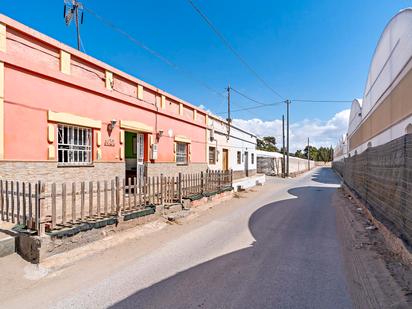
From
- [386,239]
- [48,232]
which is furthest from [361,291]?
[48,232]

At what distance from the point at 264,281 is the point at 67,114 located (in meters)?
5.76

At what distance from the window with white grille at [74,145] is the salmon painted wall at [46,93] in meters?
0.26

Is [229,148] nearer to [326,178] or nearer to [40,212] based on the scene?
[40,212]

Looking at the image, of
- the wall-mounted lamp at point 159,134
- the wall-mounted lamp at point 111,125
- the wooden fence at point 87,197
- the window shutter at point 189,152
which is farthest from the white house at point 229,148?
the wall-mounted lamp at point 111,125

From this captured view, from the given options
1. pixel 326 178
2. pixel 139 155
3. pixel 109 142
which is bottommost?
pixel 326 178

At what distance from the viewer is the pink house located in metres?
5.22

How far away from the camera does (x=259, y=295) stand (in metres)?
3.22

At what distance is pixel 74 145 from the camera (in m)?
6.61

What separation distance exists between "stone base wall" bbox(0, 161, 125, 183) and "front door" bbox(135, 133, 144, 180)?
158 centimetres

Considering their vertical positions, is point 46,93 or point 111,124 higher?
point 46,93

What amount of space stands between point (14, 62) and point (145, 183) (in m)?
3.94

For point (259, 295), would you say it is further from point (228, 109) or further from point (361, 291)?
point (228, 109)

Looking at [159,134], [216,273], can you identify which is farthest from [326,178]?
[216,273]

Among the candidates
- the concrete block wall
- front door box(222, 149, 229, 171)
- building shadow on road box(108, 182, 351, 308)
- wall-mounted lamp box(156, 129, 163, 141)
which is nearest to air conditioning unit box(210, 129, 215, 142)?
front door box(222, 149, 229, 171)
